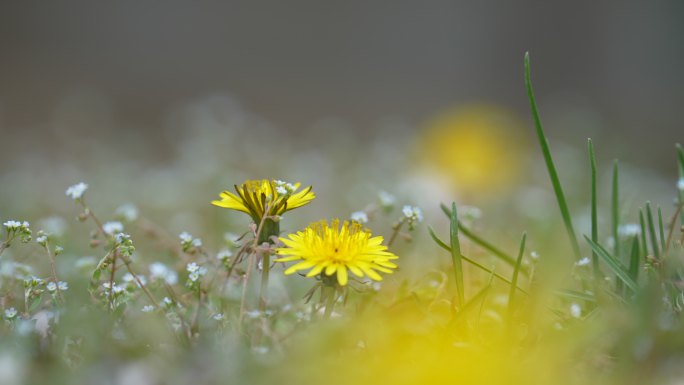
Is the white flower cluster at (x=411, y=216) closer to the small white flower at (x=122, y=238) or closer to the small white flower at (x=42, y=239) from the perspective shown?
the small white flower at (x=122, y=238)

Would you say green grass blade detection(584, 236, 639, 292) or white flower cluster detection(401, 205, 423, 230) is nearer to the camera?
green grass blade detection(584, 236, 639, 292)

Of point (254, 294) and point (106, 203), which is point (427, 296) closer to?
point (254, 294)

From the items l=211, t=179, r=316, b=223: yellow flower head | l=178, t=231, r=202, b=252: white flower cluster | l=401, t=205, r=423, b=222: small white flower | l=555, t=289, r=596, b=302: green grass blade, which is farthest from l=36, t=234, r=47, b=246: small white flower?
l=555, t=289, r=596, b=302: green grass blade

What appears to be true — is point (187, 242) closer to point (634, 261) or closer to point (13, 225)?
point (13, 225)

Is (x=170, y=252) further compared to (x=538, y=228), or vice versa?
(x=538, y=228)

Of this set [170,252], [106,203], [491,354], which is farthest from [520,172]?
[491,354]

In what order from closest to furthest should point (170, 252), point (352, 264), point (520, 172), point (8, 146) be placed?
point (352, 264), point (170, 252), point (520, 172), point (8, 146)

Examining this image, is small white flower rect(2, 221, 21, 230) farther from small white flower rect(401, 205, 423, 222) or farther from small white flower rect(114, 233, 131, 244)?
small white flower rect(401, 205, 423, 222)

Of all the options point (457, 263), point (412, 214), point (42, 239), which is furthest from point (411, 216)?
point (42, 239)

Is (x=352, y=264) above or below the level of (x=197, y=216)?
below
